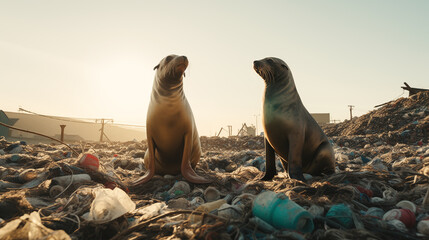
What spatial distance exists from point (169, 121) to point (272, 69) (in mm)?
1559

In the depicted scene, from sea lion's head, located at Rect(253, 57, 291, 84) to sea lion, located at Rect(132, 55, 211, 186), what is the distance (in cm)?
99

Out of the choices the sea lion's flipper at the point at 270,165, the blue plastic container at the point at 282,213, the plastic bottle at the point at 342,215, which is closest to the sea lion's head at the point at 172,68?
the sea lion's flipper at the point at 270,165

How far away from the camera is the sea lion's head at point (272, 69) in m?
Answer: 4.02

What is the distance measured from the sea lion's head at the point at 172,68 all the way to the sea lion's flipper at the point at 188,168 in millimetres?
817

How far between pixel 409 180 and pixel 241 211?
2.17 metres

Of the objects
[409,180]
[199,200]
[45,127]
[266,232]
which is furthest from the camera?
[45,127]

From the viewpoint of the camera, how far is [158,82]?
4266mm

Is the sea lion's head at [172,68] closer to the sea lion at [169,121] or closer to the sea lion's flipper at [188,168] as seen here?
the sea lion at [169,121]

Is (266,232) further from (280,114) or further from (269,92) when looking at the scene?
(269,92)

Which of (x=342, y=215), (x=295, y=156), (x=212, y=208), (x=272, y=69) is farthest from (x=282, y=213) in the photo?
(x=272, y=69)

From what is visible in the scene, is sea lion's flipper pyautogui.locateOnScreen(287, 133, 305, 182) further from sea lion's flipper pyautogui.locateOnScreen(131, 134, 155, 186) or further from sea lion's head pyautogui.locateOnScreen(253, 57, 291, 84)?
sea lion's flipper pyautogui.locateOnScreen(131, 134, 155, 186)

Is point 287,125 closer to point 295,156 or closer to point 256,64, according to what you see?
point 295,156

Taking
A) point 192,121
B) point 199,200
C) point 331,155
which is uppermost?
point 192,121

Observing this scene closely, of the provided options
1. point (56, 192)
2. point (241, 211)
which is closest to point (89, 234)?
point (241, 211)
